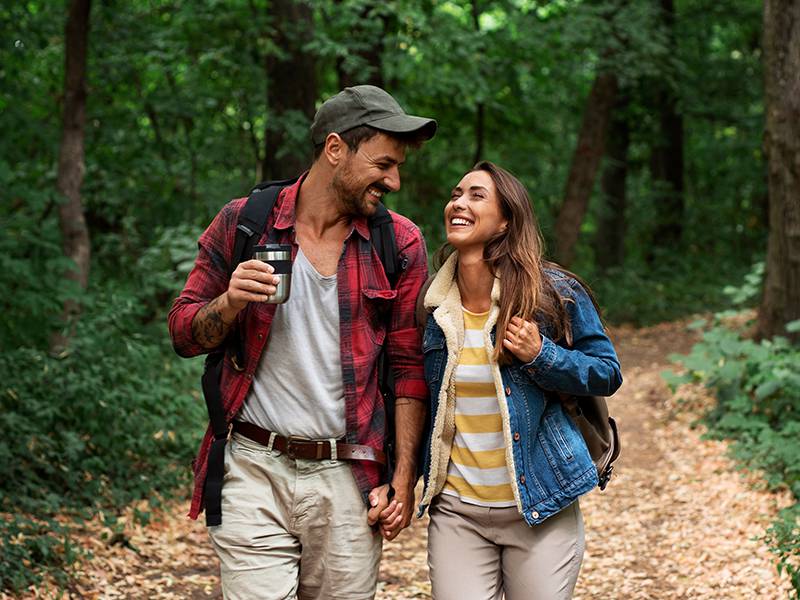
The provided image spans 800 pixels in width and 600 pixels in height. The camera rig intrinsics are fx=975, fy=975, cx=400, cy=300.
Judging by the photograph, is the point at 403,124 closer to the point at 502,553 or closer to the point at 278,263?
the point at 278,263

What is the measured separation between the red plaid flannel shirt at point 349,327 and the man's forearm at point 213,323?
4 centimetres

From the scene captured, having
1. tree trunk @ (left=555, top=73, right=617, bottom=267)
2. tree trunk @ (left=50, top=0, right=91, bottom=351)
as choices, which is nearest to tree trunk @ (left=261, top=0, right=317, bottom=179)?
tree trunk @ (left=50, top=0, right=91, bottom=351)

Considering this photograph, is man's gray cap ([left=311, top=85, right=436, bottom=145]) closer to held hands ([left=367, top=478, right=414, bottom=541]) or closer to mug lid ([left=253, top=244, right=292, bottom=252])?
mug lid ([left=253, top=244, right=292, bottom=252])

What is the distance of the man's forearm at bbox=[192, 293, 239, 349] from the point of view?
3174 mm

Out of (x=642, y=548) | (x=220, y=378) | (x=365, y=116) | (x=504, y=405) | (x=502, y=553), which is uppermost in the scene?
(x=365, y=116)

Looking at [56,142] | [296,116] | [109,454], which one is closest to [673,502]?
[109,454]

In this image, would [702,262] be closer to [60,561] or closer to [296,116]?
[296,116]

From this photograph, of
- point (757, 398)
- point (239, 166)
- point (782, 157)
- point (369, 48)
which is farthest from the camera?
point (239, 166)

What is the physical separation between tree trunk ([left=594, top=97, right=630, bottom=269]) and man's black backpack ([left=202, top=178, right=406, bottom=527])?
17363 mm

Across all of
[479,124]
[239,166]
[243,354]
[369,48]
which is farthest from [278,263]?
[479,124]

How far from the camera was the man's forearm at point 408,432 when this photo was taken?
345 centimetres

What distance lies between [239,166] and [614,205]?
966cm

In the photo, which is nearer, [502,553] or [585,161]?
[502,553]

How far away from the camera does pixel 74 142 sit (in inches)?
369
